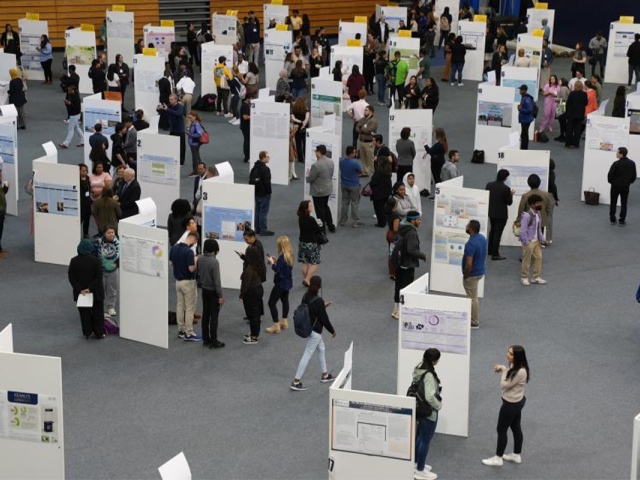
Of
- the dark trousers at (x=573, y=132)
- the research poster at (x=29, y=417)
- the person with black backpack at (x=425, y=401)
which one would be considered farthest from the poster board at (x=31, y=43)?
the person with black backpack at (x=425, y=401)

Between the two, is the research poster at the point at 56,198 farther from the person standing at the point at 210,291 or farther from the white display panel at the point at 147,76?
the white display panel at the point at 147,76

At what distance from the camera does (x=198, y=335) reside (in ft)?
43.4

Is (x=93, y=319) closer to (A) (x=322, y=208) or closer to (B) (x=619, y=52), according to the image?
(A) (x=322, y=208)

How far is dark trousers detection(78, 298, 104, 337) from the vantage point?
13.1 metres

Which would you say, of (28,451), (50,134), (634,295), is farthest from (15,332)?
(50,134)

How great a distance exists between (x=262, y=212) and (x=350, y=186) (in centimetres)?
142

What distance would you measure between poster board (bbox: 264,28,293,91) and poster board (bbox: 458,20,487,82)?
172 inches

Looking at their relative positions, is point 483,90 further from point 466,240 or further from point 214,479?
point 214,479

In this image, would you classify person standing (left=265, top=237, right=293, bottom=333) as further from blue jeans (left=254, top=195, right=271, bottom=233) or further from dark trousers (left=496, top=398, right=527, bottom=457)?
dark trousers (left=496, top=398, right=527, bottom=457)

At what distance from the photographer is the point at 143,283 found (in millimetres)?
12953

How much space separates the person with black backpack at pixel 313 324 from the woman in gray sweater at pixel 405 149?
659 cm

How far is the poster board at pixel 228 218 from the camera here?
14.5m

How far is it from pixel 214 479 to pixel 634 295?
6804 millimetres

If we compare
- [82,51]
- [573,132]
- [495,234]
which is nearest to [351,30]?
[82,51]
